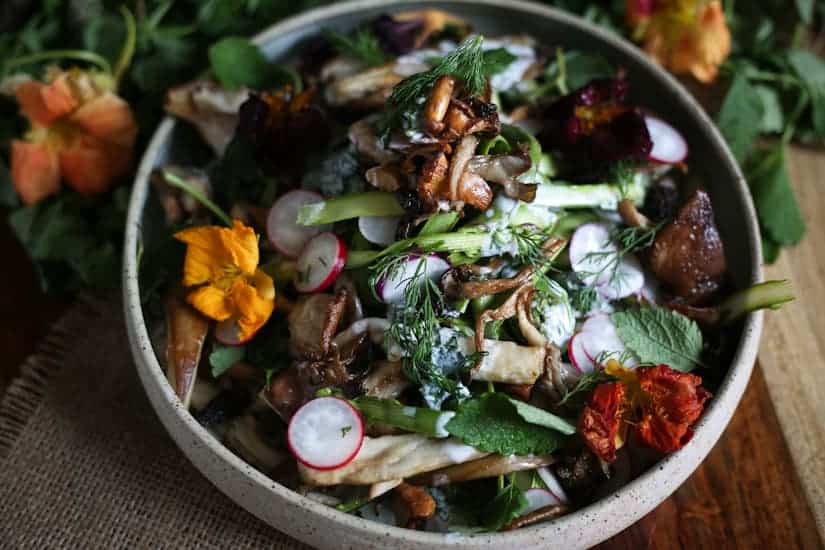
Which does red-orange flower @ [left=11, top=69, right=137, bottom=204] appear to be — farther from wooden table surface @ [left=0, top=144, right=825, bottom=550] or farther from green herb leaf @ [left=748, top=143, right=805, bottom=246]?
green herb leaf @ [left=748, top=143, right=805, bottom=246]

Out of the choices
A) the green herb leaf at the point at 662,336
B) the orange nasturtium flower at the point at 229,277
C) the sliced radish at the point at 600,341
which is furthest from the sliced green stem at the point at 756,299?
the orange nasturtium flower at the point at 229,277

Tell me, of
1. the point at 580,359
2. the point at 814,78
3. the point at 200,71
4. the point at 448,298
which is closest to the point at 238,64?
the point at 200,71

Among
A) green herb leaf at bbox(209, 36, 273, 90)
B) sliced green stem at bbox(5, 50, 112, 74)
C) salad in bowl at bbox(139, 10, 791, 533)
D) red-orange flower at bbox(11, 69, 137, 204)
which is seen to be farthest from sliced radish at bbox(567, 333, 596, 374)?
sliced green stem at bbox(5, 50, 112, 74)

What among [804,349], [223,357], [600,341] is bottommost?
[804,349]

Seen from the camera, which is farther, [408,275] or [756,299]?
[756,299]

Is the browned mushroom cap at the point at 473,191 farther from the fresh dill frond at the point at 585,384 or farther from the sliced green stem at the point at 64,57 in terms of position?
the sliced green stem at the point at 64,57

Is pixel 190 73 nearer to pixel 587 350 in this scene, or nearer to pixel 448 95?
pixel 448 95

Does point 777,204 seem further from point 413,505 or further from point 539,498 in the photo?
point 413,505
